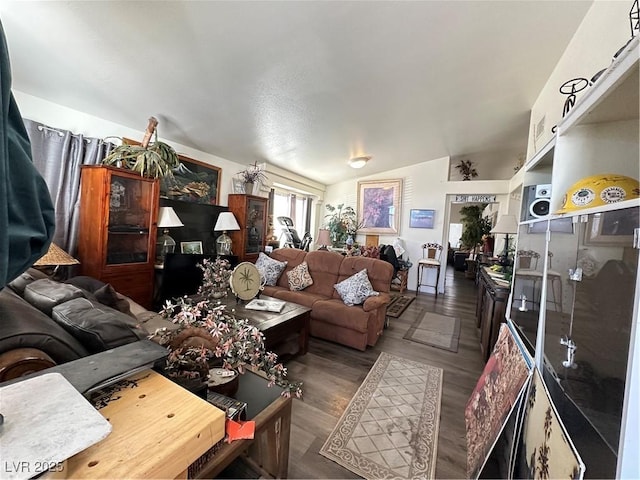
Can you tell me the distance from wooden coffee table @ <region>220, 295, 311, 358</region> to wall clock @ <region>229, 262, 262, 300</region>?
112 millimetres

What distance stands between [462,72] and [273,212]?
3.90 metres

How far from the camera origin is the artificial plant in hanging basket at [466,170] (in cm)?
558

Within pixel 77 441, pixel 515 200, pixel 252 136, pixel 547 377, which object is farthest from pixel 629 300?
pixel 515 200

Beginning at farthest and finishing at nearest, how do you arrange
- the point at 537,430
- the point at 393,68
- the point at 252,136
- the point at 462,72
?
the point at 252,136
the point at 462,72
the point at 393,68
the point at 537,430

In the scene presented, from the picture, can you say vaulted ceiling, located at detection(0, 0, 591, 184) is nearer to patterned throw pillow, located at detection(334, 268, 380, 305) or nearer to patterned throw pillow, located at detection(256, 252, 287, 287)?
patterned throw pillow, located at detection(256, 252, 287, 287)

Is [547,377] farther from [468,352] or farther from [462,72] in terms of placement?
[462,72]

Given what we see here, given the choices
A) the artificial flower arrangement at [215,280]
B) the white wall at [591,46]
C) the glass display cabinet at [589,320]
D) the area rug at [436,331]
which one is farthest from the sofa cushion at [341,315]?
the white wall at [591,46]

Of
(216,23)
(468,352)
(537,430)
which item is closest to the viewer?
(537,430)

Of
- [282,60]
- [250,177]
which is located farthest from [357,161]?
[282,60]

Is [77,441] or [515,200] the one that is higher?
[515,200]

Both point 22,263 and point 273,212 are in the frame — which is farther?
point 273,212

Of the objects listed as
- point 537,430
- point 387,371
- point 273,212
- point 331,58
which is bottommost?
point 387,371

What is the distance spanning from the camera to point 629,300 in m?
0.73

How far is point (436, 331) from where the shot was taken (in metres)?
3.40
